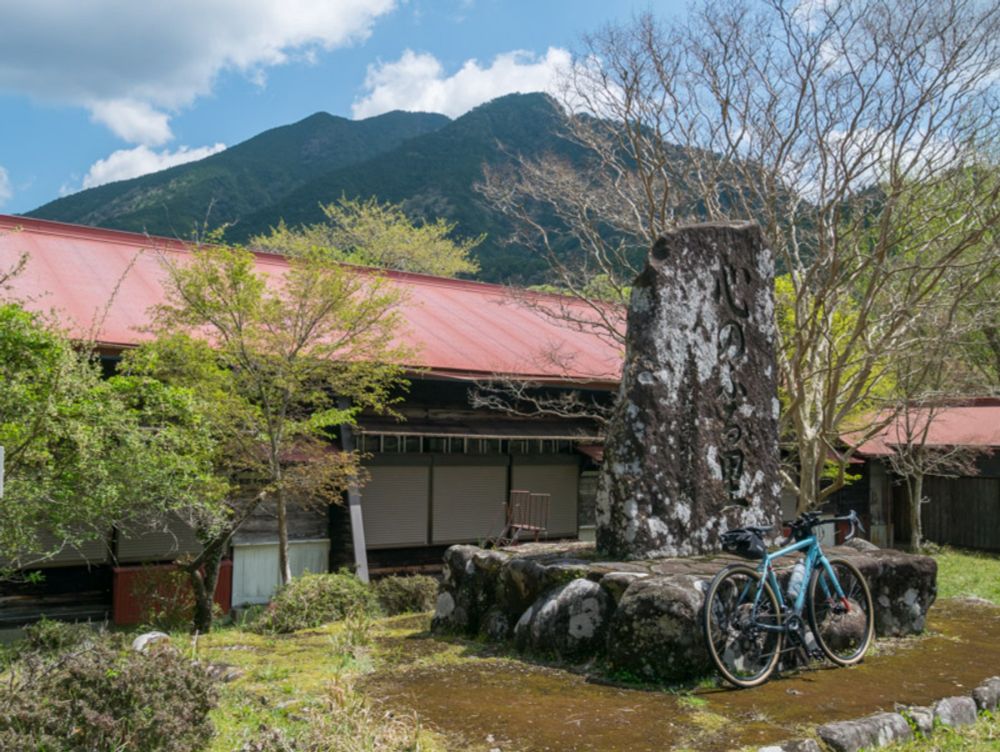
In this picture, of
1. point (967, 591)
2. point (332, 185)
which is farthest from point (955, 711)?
point (332, 185)

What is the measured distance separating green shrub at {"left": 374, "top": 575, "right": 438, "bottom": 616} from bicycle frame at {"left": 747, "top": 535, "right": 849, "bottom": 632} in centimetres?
535

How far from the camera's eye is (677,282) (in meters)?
7.05

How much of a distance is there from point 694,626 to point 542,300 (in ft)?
43.1

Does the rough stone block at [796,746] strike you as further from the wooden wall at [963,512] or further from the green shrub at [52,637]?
the wooden wall at [963,512]

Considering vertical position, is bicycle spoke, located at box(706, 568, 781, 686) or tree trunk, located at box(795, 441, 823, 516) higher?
tree trunk, located at box(795, 441, 823, 516)

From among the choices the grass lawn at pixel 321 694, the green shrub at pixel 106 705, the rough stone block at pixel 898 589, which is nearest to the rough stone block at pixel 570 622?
the grass lawn at pixel 321 694

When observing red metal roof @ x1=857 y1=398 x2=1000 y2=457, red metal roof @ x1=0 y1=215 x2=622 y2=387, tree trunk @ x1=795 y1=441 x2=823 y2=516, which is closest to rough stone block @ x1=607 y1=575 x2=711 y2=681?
tree trunk @ x1=795 y1=441 x2=823 y2=516

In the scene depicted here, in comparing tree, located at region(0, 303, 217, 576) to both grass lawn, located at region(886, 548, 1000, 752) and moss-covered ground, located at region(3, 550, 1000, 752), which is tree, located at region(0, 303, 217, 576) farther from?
grass lawn, located at region(886, 548, 1000, 752)

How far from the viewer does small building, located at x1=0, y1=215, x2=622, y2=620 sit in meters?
11.0

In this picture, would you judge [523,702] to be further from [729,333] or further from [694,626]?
[729,333]

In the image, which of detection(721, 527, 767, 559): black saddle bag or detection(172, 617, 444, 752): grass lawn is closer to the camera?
detection(172, 617, 444, 752): grass lawn

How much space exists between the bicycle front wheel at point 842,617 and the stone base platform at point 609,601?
0.98 feet

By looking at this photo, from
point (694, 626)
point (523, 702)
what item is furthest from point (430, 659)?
point (694, 626)

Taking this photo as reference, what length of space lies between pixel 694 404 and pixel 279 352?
4965 millimetres
